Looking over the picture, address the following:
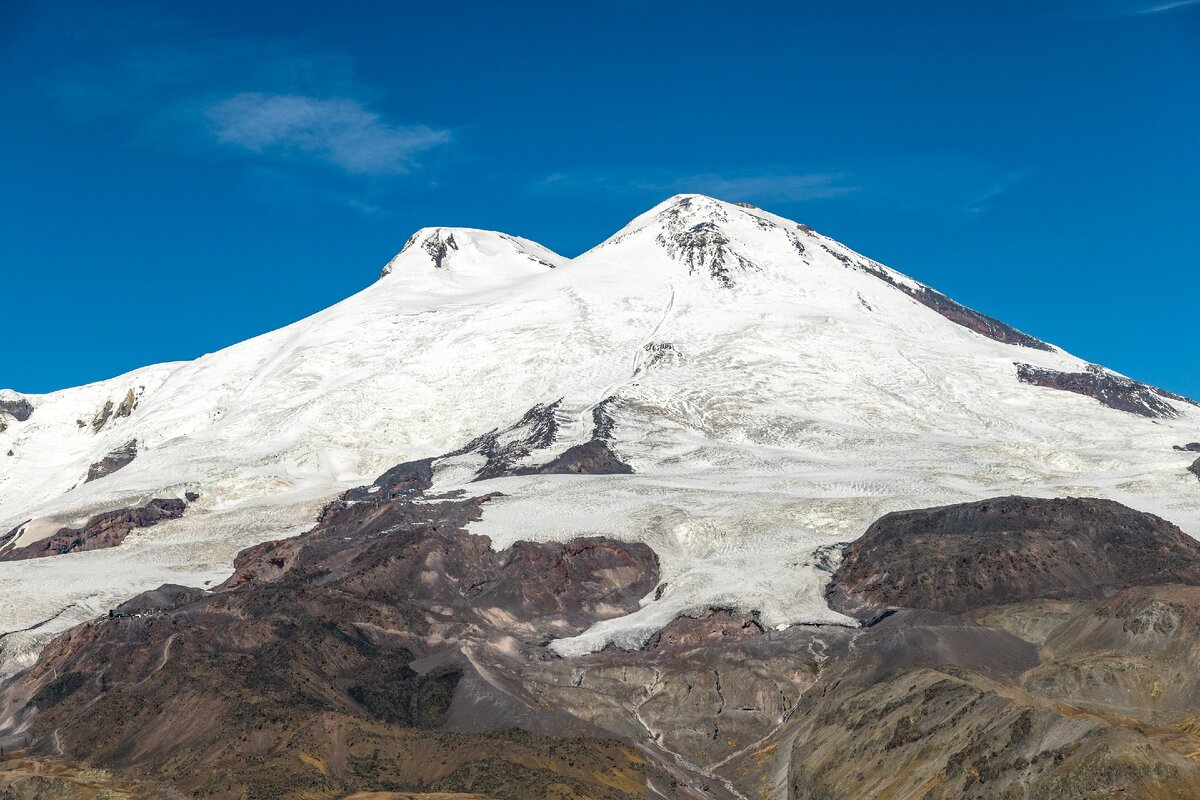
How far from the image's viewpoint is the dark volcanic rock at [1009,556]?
450 ft

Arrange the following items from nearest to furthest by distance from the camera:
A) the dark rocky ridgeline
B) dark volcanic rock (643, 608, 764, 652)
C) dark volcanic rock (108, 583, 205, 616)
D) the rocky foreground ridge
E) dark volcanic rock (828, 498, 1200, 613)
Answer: the rocky foreground ridge, the dark rocky ridgeline, dark volcanic rock (643, 608, 764, 652), dark volcanic rock (828, 498, 1200, 613), dark volcanic rock (108, 583, 205, 616)

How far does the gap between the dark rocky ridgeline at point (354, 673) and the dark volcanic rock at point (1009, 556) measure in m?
26.7

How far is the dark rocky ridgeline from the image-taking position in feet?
317

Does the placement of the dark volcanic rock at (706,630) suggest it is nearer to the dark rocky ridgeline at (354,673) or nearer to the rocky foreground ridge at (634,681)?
the rocky foreground ridge at (634,681)

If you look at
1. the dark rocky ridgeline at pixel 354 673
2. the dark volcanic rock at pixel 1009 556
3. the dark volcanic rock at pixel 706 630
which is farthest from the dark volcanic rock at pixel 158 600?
the dark volcanic rock at pixel 1009 556

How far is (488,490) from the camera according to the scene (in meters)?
196

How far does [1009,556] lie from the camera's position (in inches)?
5522

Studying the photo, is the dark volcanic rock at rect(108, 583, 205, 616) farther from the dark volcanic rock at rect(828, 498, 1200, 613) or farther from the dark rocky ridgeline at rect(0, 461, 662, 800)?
the dark volcanic rock at rect(828, 498, 1200, 613)

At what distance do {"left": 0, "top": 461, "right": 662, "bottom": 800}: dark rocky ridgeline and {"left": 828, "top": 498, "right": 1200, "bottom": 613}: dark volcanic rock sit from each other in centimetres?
2671

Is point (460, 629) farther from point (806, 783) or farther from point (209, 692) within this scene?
point (806, 783)

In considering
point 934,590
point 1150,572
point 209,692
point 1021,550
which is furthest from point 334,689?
point 1150,572

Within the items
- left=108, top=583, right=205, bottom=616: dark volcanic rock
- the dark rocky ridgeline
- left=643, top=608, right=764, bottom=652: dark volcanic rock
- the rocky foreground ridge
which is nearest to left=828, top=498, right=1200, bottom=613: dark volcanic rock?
the rocky foreground ridge

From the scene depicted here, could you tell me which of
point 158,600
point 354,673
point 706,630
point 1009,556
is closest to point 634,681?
point 706,630

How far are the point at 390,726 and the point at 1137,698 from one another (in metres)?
56.6
